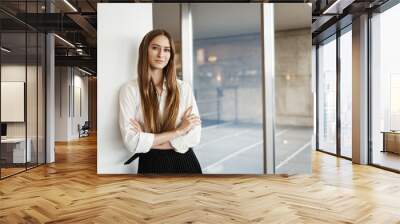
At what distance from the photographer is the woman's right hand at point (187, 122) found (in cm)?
517

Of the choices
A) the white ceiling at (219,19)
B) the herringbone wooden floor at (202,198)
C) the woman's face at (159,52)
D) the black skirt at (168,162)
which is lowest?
the herringbone wooden floor at (202,198)

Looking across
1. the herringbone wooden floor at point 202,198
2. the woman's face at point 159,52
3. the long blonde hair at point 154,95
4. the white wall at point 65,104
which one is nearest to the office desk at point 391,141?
the herringbone wooden floor at point 202,198

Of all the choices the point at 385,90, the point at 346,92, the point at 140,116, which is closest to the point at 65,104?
the point at 140,116

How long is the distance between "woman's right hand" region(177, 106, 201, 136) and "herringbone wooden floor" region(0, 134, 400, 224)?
742 mm

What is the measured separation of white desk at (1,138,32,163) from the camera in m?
5.70

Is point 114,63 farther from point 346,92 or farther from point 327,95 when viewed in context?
point 327,95

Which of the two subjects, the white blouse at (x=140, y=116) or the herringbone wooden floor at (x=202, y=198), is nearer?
the herringbone wooden floor at (x=202, y=198)

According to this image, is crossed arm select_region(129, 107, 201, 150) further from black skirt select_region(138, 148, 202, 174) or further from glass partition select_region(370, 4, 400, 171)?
glass partition select_region(370, 4, 400, 171)

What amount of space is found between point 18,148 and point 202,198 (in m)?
3.62

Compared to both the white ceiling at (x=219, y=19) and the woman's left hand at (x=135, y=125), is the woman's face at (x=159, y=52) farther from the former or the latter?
the woman's left hand at (x=135, y=125)

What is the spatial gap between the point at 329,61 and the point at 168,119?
579 cm

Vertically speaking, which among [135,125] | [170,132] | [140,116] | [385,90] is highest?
[385,90]

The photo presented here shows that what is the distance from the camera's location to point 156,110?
512cm

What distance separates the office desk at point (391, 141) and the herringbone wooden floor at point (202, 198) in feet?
2.27
